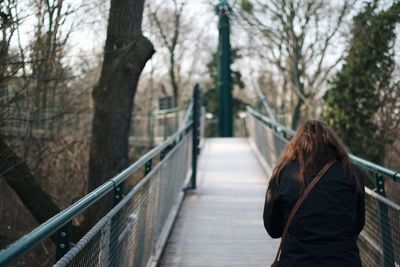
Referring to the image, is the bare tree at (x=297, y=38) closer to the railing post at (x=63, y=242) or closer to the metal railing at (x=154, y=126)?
the metal railing at (x=154, y=126)

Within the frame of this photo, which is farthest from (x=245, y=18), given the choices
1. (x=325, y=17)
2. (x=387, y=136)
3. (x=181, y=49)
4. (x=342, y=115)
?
(x=181, y=49)

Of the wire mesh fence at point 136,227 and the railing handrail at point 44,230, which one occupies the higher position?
the railing handrail at point 44,230

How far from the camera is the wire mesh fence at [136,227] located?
2.81 m

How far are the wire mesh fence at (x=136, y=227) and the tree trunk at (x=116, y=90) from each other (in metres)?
0.88

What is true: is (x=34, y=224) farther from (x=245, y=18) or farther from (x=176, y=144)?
(x=245, y=18)

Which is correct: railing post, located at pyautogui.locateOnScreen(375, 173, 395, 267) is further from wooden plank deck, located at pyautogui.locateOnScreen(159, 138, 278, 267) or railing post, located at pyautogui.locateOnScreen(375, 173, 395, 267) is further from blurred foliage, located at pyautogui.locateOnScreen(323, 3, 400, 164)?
blurred foliage, located at pyautogui.locateOnScreen(323, 3, 400, 164)

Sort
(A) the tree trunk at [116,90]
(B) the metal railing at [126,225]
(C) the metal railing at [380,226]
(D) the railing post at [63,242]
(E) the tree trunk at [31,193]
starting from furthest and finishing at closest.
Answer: (A) the tree trunk at [116,90]
(E) the tree trunk at [31,193]
(C) the metal railing at [380,226]
(D) the railing post at [63,242]
(B) the metal railing at [126,225]

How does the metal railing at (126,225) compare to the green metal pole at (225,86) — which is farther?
the green metal pole at (225,86)

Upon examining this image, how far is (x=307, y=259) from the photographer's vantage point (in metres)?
2.76

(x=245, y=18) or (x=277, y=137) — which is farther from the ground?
(x=245, y=18)

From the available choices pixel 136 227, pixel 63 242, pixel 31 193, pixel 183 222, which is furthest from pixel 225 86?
pixel 63 242

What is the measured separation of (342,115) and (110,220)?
10844 millimetres

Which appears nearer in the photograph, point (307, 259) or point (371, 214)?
point (307, 259)

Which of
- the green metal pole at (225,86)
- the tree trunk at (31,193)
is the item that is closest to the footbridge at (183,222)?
the tree trunk at (31,193)
